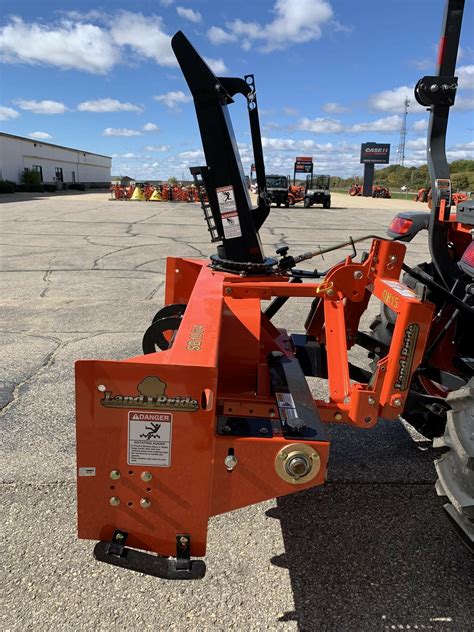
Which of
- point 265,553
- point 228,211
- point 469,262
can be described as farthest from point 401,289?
point 265,553

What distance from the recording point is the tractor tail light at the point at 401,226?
10.6ft

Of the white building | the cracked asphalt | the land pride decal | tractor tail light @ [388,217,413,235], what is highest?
the white building

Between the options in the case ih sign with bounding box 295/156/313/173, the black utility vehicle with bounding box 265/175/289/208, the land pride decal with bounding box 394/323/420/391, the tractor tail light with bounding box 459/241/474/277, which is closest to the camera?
the land pride decal with bounding box 394/323/420/391

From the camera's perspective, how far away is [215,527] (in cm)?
262

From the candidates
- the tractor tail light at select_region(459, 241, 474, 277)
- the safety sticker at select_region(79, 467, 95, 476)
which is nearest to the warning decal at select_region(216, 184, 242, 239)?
the tractor tail light at select_region(459, 241, 474, 277)

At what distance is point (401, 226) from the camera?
10.8ft

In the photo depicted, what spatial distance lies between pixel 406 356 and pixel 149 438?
4.01 feet

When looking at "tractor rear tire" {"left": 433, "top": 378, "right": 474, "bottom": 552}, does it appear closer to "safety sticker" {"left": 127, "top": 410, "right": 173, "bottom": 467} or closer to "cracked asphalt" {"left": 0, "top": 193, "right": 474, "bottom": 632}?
"cracked asphalt" {"left": 0, "top": 193, "right": 474, "bottom": 632}

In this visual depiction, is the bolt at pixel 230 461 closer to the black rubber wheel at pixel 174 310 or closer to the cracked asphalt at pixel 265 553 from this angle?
the cracked asphalt at pixel 265 553

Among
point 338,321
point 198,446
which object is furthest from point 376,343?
point 198,446

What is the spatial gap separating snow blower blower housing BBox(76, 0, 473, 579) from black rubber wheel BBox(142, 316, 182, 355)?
21.0 inches

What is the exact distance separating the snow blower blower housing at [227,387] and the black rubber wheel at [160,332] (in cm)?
53

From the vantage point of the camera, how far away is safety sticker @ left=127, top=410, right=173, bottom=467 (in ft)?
5.80

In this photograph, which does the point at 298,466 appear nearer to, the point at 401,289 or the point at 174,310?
the point at 401,289
